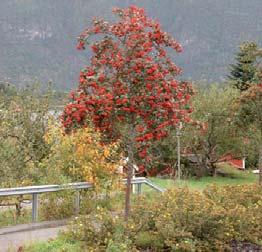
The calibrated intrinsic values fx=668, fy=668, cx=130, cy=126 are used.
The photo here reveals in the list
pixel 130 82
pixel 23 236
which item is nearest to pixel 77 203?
pixel 23 236

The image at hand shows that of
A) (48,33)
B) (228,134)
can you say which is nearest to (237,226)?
(228,134)

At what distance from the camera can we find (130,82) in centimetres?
1079

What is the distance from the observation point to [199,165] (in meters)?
38.1

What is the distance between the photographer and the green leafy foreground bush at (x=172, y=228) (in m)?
9.50

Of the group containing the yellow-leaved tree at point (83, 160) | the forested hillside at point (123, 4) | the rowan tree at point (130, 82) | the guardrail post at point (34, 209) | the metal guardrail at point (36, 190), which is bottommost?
the guardrail post at point (34, 209)

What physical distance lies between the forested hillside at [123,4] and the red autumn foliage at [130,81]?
97732 millimetres

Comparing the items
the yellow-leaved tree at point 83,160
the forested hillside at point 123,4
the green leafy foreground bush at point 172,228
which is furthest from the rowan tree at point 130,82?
the forested hillside at point 123,4

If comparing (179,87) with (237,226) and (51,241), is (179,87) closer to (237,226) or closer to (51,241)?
(237,226)

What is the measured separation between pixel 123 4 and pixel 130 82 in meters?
123

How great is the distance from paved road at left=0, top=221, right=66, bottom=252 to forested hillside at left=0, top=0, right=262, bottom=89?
96.8m

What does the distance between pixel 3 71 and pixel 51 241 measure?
268 feet

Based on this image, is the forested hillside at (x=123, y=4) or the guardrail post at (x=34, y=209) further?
the forested hillside at (x=123, y=4)

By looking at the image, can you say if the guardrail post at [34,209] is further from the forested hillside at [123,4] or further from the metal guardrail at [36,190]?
the forested hillside at [123,4]

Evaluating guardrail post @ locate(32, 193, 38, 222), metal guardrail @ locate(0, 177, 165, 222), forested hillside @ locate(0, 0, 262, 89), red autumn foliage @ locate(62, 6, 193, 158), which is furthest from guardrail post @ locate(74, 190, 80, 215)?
forested hillside @ locate(0, 0, 262, 89)
